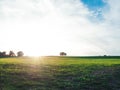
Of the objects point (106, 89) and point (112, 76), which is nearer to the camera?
point (106, 89)

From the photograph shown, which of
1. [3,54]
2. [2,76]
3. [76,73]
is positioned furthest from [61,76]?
[3,54]

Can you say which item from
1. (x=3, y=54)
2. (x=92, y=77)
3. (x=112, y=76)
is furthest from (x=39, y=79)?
(x=3, y=54)

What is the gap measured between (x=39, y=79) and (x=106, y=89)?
803 centimetres

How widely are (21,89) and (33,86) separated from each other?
1.48m

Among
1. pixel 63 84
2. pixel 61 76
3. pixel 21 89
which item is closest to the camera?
pixel 21 89

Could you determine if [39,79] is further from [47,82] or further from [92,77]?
[92,77]

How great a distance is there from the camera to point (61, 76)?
1309 inches

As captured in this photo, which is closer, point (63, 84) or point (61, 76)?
point (63, 84)

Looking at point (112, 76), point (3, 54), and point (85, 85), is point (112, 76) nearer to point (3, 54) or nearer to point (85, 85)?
point (85, 85)

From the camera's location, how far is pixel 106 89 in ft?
90.8

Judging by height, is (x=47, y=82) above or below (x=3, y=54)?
below

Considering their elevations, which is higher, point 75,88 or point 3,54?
point 3,54

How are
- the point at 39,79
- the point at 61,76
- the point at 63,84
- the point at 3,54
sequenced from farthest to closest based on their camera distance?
the point at 3,54, the point at 61,76, the point at 39,79, the point at 63,84

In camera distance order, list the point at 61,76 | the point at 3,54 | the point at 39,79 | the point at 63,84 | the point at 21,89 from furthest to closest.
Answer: the point at 3,54 → the point at 61,76 → the point at 39,79 → the point at 63,84 → the point at 21,89
